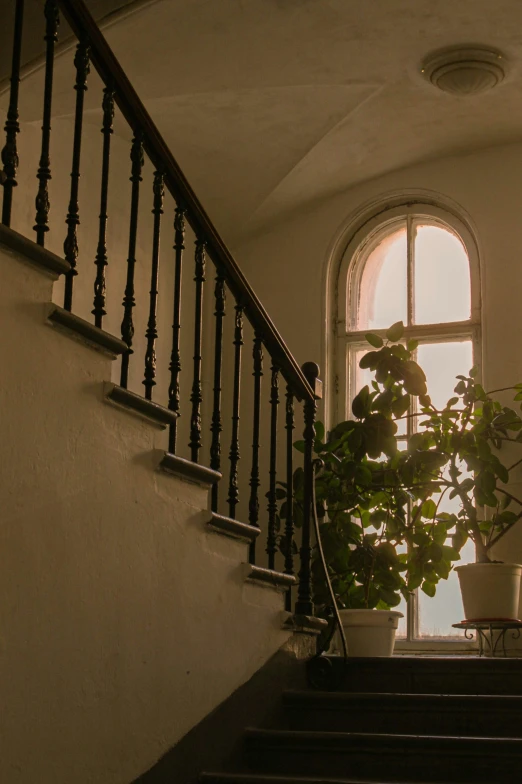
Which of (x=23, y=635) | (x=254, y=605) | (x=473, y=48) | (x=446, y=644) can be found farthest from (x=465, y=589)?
(x=23, y=635)

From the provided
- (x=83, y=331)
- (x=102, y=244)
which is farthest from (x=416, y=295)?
(x=83, y=331)

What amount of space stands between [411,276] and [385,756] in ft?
13.2

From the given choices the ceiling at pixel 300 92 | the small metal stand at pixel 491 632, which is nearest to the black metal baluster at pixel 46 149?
the ceiling at pixel 300 92

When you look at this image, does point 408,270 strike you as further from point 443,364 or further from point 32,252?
point 32,252

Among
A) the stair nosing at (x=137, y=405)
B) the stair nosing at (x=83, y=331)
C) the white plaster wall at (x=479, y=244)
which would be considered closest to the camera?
the stair nosing at (x=83, y=331)

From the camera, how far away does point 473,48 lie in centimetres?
551

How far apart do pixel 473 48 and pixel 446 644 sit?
325cm

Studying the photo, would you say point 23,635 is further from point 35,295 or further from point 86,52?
point 86,52

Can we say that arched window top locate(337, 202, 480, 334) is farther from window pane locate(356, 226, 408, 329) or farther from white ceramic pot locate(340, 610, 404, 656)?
white ceramic pot locate(340, 610, 404, 656)

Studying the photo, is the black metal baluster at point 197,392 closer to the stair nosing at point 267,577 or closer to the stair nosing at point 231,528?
the stair nosing at point 231,528

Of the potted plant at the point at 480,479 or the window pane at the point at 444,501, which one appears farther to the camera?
the window pane at the point at 444,501

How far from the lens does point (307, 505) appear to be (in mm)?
4309

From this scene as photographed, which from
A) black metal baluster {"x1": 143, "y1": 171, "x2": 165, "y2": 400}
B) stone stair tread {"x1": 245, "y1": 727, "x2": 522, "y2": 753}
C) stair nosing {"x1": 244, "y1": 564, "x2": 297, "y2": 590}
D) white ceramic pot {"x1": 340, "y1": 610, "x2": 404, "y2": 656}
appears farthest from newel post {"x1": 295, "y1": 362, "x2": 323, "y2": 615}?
black metal baluster {"x1": 143, "y1": 171, "x2": 165, "y2": 400}

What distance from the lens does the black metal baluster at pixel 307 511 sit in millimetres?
4145
